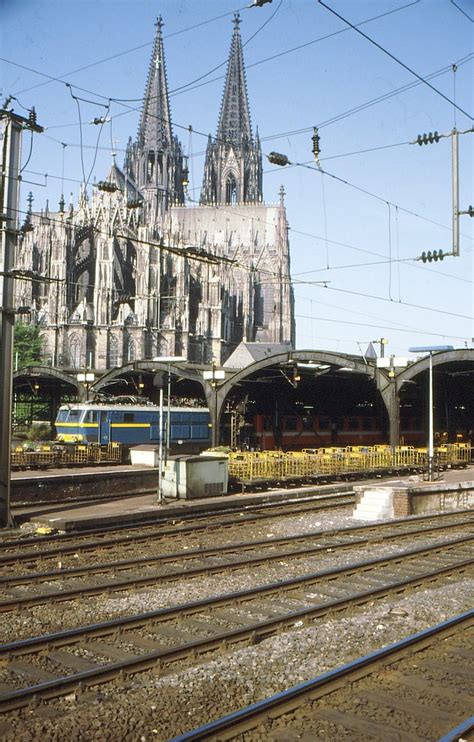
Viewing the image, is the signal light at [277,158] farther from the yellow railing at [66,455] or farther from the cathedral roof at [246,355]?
the cathedral roof at [246,355]

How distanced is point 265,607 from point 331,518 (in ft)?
32.4

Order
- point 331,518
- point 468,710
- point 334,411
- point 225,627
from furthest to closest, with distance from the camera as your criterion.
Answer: point 334,411
point 331,518
point 225,627
point 468,710

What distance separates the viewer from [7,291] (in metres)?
17.8

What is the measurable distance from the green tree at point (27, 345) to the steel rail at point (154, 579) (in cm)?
6087

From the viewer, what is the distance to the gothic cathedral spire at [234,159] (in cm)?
13338

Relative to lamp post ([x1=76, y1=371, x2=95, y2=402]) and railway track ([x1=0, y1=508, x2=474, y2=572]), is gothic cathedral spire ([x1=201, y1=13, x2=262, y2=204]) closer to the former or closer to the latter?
lamp post ([x1=76, y1=371, x2=95, y2=402])

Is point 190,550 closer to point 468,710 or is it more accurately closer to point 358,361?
point 468,710

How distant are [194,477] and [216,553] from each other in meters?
8.39

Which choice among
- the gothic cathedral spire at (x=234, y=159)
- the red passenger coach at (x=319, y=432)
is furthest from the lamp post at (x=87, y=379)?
the gothic cathedral spire at (x=234, y=159)

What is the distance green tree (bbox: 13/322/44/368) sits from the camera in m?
71.6

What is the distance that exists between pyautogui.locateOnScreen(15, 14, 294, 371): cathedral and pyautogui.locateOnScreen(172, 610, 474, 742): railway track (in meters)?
53.9

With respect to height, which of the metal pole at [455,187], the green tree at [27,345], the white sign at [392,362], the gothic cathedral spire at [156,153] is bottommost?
the white sign at [392,362]

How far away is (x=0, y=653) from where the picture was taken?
7.89 metres

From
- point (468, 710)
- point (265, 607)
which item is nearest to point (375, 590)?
point (265, 607)
